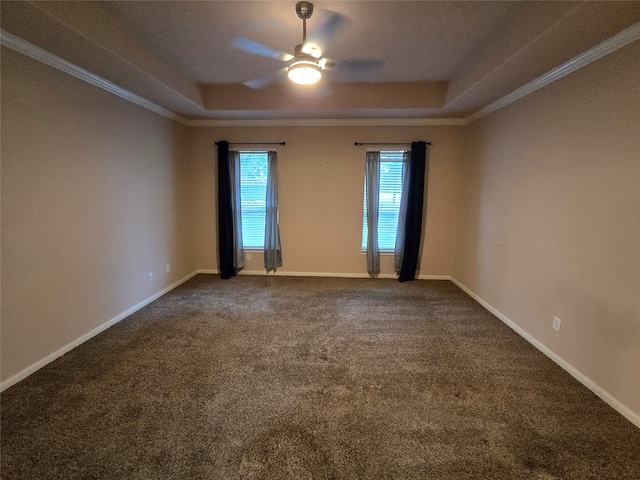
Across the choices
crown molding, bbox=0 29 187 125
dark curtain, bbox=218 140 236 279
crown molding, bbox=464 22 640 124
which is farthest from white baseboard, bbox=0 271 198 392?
crown molding, bbox=464 22 640 124

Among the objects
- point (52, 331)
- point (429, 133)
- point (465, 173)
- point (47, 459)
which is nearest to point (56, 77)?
point (52, 331)

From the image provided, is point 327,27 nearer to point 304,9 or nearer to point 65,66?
point 304,9

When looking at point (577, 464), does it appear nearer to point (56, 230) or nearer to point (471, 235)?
point (471, 235)

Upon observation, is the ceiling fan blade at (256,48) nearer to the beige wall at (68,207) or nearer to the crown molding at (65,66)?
the crown molding at (65,66)

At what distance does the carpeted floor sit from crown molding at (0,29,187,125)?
2358mm

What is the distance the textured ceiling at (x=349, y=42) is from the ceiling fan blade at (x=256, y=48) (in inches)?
2.3

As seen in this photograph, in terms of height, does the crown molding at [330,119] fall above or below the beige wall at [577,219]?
above

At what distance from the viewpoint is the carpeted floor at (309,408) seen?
1.47 meters

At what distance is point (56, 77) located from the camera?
7.36ft

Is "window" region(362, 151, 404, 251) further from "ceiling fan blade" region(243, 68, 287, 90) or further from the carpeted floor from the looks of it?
"ceiling fan blade" region(243, 68, 287, 90)

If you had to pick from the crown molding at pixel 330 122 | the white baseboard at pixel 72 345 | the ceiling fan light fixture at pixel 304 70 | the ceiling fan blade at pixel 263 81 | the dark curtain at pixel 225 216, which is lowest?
the white baseboard at pixel 72 345

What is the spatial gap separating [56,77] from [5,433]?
251cm

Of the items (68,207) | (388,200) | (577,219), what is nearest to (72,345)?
(68,207)

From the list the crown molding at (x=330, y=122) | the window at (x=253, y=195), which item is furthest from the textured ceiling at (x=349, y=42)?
the window at (x=253, y=195)
